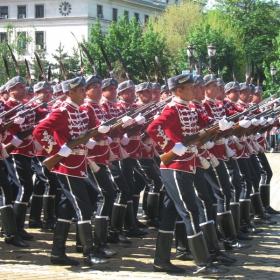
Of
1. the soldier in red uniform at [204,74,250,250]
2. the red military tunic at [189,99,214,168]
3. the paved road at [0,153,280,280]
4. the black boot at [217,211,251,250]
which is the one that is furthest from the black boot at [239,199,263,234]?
the red military tunic at [189,99,214,168]

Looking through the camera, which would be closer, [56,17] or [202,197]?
[202,197]

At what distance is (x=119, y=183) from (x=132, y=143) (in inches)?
40.1

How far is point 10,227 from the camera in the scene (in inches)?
354

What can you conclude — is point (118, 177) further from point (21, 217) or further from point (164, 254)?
point (164, 254)

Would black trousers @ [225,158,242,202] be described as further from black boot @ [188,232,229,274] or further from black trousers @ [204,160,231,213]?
black boot @ [188,232,229,274]

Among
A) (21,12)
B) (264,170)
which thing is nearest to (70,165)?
(264,170)

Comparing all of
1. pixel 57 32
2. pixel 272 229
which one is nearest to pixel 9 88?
pixel 272 229

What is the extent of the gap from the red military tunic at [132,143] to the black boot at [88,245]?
2278mm

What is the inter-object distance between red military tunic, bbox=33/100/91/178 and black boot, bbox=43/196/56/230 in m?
2.71

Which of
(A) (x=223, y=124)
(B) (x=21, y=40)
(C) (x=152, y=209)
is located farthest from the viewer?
(B) (x=21, y=40)

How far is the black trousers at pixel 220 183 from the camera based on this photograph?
28.9ft

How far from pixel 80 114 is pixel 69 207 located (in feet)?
3.50

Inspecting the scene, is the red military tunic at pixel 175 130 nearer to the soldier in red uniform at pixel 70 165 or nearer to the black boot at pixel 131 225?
the soldier in red uniform at pixel 70 165

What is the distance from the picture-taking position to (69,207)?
8.09 m
